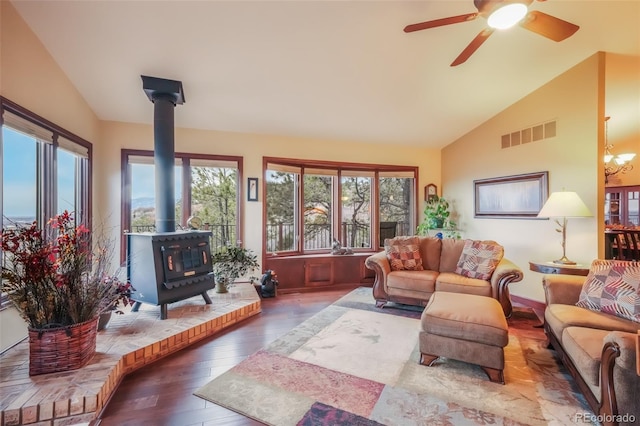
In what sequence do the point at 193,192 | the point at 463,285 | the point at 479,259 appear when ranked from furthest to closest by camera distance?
1. the point at 193,192
2. the point at 479,259
3. the point at 463,285

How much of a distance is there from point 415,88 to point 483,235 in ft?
8.95

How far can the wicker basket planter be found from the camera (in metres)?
1.92

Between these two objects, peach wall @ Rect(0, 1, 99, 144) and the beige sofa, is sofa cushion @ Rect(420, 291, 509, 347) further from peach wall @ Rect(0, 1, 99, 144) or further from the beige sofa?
peach wall @ Rect(0, 1, 99, 144)

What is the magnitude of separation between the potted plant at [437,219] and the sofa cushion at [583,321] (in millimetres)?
2723

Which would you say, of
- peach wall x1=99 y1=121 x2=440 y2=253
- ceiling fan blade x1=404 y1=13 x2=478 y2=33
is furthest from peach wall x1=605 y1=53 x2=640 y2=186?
ceiling fan blade x1=404 y1=13 x2=478 y2=33

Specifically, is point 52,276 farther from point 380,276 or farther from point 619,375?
point 619,375

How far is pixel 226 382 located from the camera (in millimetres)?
2131

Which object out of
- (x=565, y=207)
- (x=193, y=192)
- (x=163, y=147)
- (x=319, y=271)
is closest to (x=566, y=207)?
(x=565, y=207)

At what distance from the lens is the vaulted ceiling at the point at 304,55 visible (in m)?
2.52

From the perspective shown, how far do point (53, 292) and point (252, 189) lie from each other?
2853 mm

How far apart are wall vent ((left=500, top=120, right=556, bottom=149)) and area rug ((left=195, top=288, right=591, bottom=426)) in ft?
8.90

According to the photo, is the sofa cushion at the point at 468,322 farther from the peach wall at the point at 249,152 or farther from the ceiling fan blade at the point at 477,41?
the peach wall at the point at 249,152

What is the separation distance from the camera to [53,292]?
197 cm

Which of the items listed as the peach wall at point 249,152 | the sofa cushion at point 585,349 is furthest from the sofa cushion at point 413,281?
the peach wall at point 249,152
